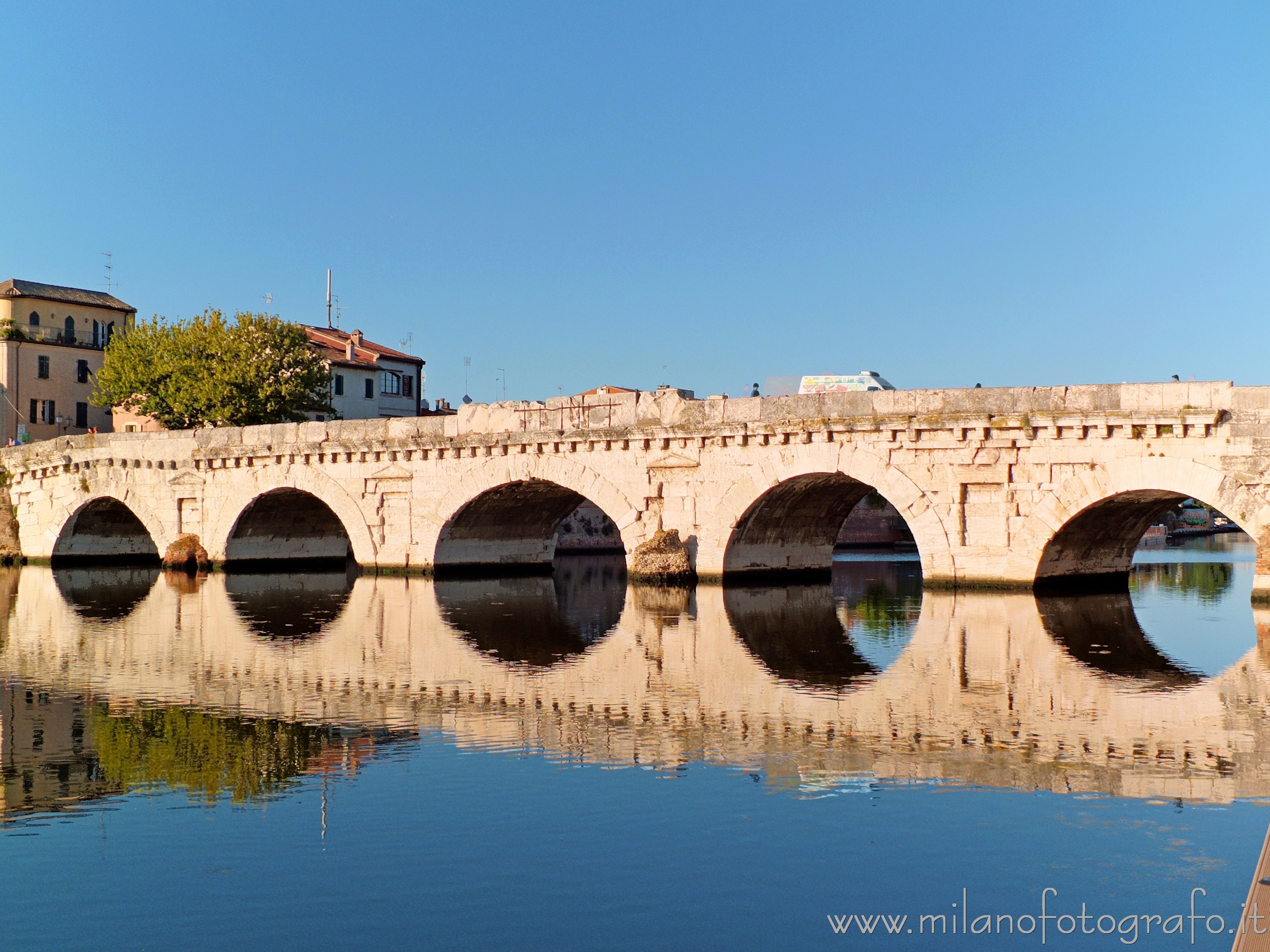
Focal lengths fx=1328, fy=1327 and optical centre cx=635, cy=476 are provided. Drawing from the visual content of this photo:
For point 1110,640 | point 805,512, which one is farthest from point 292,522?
point 1110,640

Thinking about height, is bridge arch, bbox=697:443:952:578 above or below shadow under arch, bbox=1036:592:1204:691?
above

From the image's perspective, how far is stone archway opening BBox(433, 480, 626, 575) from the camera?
35344 millimetres

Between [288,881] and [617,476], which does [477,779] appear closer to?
[288,881]

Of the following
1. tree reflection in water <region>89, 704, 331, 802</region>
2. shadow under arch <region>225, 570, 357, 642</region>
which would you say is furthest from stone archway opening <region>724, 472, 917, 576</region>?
tree reflection in water <region>89, 704, 331, 802</region>

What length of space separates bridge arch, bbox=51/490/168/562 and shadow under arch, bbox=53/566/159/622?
88cm

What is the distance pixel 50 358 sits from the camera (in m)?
63.2

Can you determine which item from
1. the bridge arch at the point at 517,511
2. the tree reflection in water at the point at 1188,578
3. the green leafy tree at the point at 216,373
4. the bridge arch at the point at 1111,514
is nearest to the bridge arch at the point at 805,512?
the bridge arch at the point at 1111,514

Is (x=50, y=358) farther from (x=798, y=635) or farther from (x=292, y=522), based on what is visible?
(x=798, y=635)

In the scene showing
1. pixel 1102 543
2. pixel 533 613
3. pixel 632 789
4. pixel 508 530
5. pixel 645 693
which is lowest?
pixel 632 789

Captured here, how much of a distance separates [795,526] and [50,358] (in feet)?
145

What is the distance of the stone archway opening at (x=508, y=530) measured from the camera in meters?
35.3

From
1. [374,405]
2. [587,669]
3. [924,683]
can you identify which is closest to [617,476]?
[587,669]

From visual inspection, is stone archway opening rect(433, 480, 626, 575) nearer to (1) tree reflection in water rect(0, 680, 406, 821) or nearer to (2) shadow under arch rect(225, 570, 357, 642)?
(2) shadow under arch rect(225, 570, 357, 642)

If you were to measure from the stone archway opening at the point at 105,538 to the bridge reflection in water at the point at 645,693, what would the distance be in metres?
17.9
